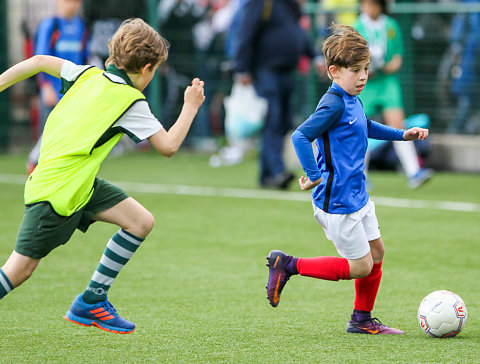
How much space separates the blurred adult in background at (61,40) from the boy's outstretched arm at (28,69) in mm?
5104

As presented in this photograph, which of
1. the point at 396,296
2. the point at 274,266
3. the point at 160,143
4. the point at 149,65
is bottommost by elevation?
the point at 396,296

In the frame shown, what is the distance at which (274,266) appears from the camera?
191 inches

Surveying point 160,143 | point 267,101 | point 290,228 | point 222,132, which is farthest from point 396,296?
point 222,132

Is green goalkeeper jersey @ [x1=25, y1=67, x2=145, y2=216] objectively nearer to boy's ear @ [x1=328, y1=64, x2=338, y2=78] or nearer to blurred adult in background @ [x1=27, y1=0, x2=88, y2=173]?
boy's ear @ [x1=328, y1=64, x2=338, y2=78]

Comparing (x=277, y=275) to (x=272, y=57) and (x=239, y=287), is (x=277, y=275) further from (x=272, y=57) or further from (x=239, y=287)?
(x=272, y=57)

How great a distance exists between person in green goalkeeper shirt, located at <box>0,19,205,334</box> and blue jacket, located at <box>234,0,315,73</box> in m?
5.97

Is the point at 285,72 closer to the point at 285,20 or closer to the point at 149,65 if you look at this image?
the point at 285,20

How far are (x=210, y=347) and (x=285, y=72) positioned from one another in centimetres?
668

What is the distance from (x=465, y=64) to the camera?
12773 mm

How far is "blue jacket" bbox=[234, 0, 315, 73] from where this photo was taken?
1047cm

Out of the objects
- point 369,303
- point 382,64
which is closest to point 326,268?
point 369,303

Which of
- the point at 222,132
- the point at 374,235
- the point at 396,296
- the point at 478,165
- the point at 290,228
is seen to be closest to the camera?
the point at 374,235

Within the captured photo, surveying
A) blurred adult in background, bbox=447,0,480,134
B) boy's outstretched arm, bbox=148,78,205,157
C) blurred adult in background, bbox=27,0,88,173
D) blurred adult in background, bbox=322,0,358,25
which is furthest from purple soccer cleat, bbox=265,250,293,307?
blurred adult in background, bbox=322,0,358,25

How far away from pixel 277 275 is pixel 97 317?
0.91 meters
